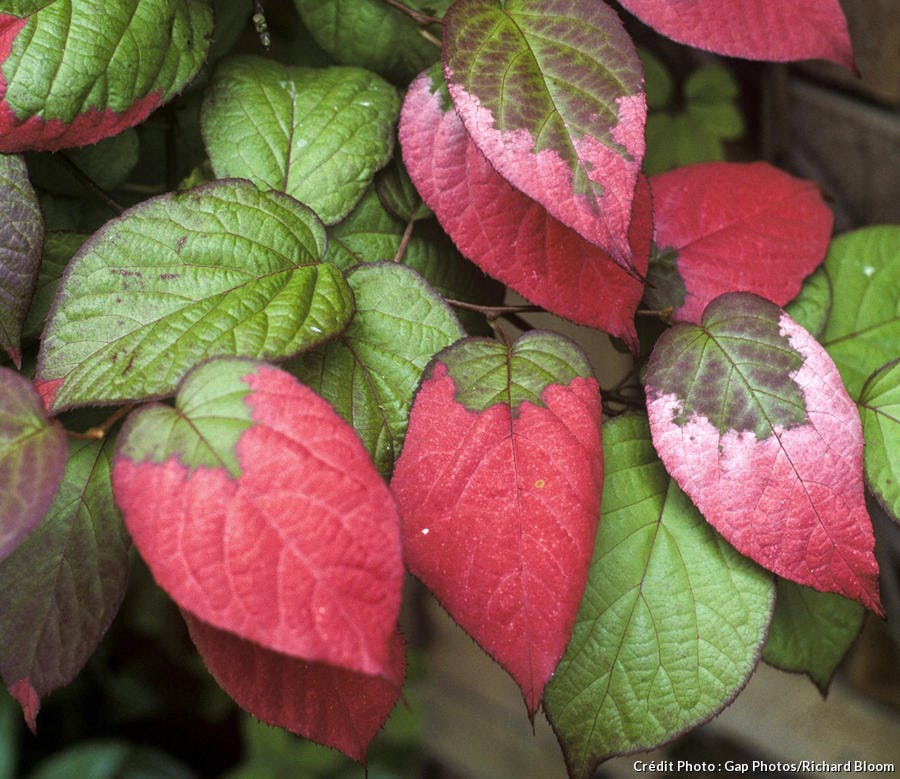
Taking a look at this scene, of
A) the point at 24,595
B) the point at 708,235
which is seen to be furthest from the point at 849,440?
the point at 24,595

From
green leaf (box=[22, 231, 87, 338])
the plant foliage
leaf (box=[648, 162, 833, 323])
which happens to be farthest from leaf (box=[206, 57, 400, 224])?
leaf (box=[648, 162, 833, 323])

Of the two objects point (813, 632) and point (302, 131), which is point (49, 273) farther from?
point (813, 632)

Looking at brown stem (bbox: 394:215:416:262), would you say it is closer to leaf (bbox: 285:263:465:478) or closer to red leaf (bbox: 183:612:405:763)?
leaf (bbox: 285:263:465:478)

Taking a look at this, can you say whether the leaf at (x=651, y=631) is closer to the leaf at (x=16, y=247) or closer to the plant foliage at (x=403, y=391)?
the plant foliage at (x=403, y=391)

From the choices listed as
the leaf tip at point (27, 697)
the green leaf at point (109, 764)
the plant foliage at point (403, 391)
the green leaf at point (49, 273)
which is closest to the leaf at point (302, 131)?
the plant foliage at point (403, 391)

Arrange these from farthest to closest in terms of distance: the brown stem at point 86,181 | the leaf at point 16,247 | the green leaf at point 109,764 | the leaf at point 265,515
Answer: the green leaf at point 109,764 → the brown stem at point 86,181 → the leaf at point 16,247 → the leaf at point 265,515

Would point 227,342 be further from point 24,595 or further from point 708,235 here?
point 708,235
